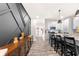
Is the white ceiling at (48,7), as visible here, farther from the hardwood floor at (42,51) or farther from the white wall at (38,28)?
the white wall at (38,28)

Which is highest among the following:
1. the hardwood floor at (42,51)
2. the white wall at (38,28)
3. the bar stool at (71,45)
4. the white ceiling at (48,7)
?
the white ceiling at (48,7)

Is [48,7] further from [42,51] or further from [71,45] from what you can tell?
[71,45]

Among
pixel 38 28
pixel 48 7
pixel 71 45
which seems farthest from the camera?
pixel 38 28

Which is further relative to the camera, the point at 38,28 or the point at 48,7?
the point at 38,28

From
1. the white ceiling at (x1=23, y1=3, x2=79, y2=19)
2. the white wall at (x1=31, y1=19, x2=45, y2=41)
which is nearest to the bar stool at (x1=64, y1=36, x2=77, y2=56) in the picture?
the white ceiling at (x1=23, y1=3, x2=79, y2=19)

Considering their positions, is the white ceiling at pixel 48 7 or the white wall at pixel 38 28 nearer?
the white ceiling at pixel 48 7

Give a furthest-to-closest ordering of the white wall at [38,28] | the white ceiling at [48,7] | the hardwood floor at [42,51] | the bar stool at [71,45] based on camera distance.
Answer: the white wall at [38,28], the white ceiling at [48,7], the hardwood floor at [42,51], the bar stool at [71,45]

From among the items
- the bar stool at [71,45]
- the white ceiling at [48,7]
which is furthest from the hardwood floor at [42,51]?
the white ceiling at [48,7]

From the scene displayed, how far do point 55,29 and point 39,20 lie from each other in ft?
5.60

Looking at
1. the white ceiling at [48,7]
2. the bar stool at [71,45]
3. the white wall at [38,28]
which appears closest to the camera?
the bar stool at [71,45]

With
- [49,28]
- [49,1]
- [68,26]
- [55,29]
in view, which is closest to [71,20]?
[68,26]

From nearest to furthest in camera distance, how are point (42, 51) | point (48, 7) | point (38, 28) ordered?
point (42, 51) → point (48, 7) → point (38, 28)

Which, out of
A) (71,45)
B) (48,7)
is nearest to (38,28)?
(48,7)

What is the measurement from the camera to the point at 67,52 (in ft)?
9.63
